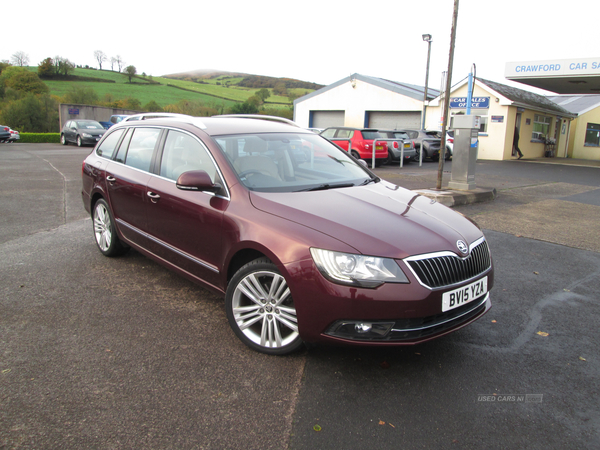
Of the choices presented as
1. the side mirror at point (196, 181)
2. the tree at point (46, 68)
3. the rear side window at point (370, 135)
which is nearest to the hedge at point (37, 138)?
the rear side window at point (370, 135)

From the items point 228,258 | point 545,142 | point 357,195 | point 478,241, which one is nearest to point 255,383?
point 228,258

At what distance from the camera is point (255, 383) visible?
2.76 metres

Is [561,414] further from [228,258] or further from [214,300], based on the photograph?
[214,300]

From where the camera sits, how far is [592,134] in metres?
30.5

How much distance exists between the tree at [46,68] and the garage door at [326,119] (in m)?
67.7

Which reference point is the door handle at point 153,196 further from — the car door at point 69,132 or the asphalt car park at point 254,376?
the car door at point 69,132

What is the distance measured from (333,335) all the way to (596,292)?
3266mm

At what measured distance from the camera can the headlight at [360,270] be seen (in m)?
2.62

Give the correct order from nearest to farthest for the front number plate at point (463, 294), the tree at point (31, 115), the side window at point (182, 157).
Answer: the front number plate at point (463, 294), the side window at point (182, 157), the tree at point (31, 115)

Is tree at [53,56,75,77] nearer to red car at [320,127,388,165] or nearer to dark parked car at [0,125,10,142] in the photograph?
dark parked car at [0,125,10,142]

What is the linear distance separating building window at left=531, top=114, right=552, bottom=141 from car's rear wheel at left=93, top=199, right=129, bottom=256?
2697 cm

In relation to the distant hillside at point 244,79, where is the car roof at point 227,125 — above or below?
below

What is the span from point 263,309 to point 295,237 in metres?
0.61

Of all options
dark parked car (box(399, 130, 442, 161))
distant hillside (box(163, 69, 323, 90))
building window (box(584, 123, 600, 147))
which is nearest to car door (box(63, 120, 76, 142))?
dark parked car (box(399, 130, 442, 161))
